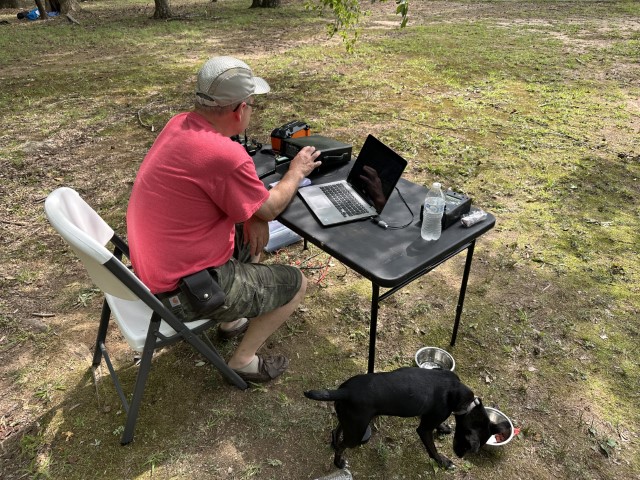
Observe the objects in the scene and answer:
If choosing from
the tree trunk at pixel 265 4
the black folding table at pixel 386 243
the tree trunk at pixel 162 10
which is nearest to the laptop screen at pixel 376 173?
the black folding table at pixel 386 243

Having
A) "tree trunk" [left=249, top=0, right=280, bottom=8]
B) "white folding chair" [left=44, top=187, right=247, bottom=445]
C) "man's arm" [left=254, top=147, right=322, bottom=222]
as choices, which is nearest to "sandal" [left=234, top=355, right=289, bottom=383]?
"white folding chair" [left=44, top=187, right=247, bottom=445]

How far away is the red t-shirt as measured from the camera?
201 cm

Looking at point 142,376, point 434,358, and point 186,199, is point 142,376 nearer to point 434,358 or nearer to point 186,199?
point 186,199

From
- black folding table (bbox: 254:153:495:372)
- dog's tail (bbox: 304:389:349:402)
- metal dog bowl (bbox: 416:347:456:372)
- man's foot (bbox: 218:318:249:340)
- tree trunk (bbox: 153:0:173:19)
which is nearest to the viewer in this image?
dog's tail (bbox: 304:389:349:402)

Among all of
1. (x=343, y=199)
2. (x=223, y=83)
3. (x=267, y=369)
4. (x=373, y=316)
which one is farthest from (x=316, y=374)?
(x=223, y=83)

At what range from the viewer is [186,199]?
2.04 metres

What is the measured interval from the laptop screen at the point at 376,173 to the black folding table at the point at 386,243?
0.38 ft

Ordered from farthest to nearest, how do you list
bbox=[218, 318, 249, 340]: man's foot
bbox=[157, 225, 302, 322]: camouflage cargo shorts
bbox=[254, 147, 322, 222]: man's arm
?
1. bbox=[218, 318, 249, 340]: man's foot
2. bbox=[254, 147, 322, 222]: man's arm
3. bbox=[157, 225, 302, 322]: camouflage cargo shorts

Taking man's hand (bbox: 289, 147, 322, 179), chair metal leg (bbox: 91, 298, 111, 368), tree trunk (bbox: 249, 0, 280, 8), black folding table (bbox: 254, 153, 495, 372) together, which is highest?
tree trunk (bbox: 249, 0, 280, 8)

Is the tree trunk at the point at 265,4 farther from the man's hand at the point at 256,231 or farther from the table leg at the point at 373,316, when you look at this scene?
the table leg at the point at 373,316

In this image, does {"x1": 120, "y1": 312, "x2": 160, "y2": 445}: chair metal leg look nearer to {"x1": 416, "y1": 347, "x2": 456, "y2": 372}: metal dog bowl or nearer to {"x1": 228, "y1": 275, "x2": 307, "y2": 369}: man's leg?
{"x1": 228, "y1": 275, "x2": 307, "y2": 369}: man's leg

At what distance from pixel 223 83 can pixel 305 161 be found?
0.74 meters

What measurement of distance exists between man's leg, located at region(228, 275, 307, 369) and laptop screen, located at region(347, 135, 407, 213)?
614 mm

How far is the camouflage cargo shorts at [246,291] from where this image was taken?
219 centimetres
